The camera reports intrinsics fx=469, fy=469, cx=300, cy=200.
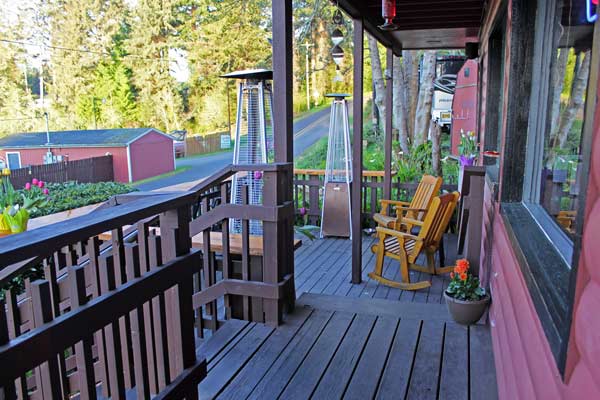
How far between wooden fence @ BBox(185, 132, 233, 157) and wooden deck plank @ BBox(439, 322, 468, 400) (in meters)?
22.7

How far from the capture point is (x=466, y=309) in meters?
2.75

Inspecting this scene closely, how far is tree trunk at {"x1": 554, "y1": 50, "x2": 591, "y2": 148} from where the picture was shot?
1319 millimetres

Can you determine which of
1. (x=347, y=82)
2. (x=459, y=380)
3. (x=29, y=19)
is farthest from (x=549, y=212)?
(x=29, y=19)

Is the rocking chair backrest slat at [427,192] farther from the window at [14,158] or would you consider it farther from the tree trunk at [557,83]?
the window at [14,158]

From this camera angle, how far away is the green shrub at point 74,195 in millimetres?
10344

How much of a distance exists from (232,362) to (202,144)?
937 inches

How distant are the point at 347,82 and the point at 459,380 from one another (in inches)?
801

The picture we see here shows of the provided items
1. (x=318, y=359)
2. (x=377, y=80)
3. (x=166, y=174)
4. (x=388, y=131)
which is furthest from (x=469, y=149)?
(x=166, y=174)

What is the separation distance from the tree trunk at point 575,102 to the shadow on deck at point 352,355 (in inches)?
46.4

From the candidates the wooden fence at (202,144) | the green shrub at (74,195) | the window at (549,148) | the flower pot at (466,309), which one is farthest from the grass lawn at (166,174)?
the window at (549,148)

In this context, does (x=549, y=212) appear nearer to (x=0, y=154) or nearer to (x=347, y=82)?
(x=347, y=82)

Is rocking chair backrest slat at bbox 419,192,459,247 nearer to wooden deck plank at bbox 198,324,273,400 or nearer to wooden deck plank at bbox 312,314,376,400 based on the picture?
wooden deck plank at bbox 312,314,376,400

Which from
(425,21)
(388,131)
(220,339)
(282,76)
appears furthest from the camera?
(388,131)

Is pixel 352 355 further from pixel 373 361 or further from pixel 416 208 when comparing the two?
pixel 416 208
